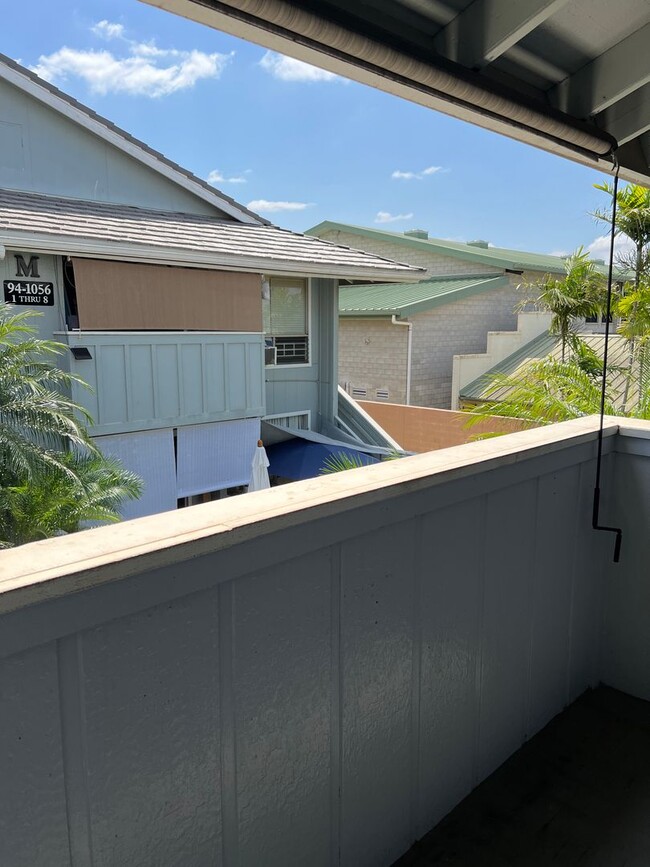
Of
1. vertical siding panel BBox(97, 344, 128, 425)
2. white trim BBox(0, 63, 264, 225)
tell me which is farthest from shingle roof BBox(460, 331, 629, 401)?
vertical siding panel BBox(97, 344, 128, 425)

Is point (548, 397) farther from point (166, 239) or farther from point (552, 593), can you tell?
point (166, 239)

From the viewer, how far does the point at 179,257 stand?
857 cm

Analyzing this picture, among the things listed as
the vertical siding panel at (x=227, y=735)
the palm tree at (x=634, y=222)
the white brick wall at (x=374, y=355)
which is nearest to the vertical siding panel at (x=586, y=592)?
the vertical siding panel at (x=227, y=735)

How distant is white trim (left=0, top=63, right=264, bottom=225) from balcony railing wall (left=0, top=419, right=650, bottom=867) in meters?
9.03

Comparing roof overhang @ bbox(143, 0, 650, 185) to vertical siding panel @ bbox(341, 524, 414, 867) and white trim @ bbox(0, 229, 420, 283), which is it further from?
white trim @ bbox(0, 229, 420, 283)

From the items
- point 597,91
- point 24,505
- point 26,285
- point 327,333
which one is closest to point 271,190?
point 327,333

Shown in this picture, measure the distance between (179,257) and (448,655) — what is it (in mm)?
7593

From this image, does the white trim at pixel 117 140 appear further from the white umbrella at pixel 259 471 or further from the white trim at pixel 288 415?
the white umbrella at pixel 259 471

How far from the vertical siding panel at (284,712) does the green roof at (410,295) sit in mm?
14143

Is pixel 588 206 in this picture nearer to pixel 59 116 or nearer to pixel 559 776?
pixel 59 116

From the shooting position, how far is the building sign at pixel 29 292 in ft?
26.4

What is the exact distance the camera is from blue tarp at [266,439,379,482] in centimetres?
1048

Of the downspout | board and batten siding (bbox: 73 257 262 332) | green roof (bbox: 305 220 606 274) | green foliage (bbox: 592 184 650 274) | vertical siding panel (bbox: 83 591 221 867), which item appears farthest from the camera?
green roof (bbox: 305 220 606 274)

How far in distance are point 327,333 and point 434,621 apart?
1006 cm
